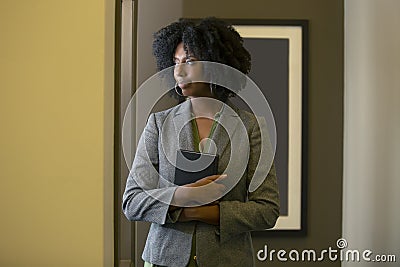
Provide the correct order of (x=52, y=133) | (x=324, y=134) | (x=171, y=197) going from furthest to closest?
(x=324, y=134), (x=171, y=197), (x=52, y=133)

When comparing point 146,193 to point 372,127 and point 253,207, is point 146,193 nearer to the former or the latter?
point 253,207

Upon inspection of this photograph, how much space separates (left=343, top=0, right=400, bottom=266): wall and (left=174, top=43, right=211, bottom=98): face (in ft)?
1.04

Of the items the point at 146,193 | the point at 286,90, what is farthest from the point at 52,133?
the point at 286,90

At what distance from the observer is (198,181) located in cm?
98

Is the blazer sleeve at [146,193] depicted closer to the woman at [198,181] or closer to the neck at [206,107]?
the woman at [198,181]

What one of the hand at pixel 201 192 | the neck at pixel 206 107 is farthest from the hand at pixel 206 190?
the neck at pixel 206 107

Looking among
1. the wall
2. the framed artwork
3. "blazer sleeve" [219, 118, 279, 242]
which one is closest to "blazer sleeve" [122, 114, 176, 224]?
"blazer sleeve" [219, 118, 279, 242]

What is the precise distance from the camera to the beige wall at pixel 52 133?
75cm

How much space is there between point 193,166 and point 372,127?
1.38ft

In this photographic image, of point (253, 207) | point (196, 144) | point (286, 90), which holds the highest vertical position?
point (286, 90)

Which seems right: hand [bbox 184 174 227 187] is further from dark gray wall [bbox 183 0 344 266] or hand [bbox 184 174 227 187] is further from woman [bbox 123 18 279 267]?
dark gray wall [bbox 183 0 344 266]

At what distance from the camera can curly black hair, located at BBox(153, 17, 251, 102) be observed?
999mm

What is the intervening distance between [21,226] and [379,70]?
2.55ft

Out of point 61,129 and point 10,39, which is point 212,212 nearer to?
point 61,129
